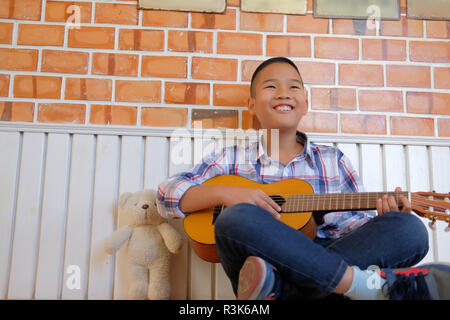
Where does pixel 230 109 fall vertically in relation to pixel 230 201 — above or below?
above

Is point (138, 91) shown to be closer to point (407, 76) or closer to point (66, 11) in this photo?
point (66, 11)

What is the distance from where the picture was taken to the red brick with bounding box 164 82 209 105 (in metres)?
1.57

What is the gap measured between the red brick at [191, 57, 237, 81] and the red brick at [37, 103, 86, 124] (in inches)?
17.0

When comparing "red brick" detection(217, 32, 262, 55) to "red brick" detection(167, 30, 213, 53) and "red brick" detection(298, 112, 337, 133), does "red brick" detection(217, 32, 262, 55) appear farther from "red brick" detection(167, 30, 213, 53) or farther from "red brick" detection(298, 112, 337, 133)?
"red brick" detection(298, 112, 337, 133)

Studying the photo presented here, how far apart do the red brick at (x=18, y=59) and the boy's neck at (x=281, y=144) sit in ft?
2.92

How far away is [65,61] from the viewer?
5.17 feet

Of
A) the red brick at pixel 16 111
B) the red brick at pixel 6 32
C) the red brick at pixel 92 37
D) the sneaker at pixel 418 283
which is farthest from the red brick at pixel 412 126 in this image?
the red brick at pixel 6 32

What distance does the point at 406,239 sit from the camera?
990mm

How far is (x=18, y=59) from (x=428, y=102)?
153 cm

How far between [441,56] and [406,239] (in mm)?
956

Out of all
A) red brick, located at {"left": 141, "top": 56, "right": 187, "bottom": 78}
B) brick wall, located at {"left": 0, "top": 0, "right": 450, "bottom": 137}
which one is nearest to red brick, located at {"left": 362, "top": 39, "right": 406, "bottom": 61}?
brick wall, located at {"left": 0, "top": 0, "right": 450, "bottom": 137}

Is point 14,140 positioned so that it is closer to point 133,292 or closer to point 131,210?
A: point 131,210

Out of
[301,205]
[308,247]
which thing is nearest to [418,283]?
[308,247]
